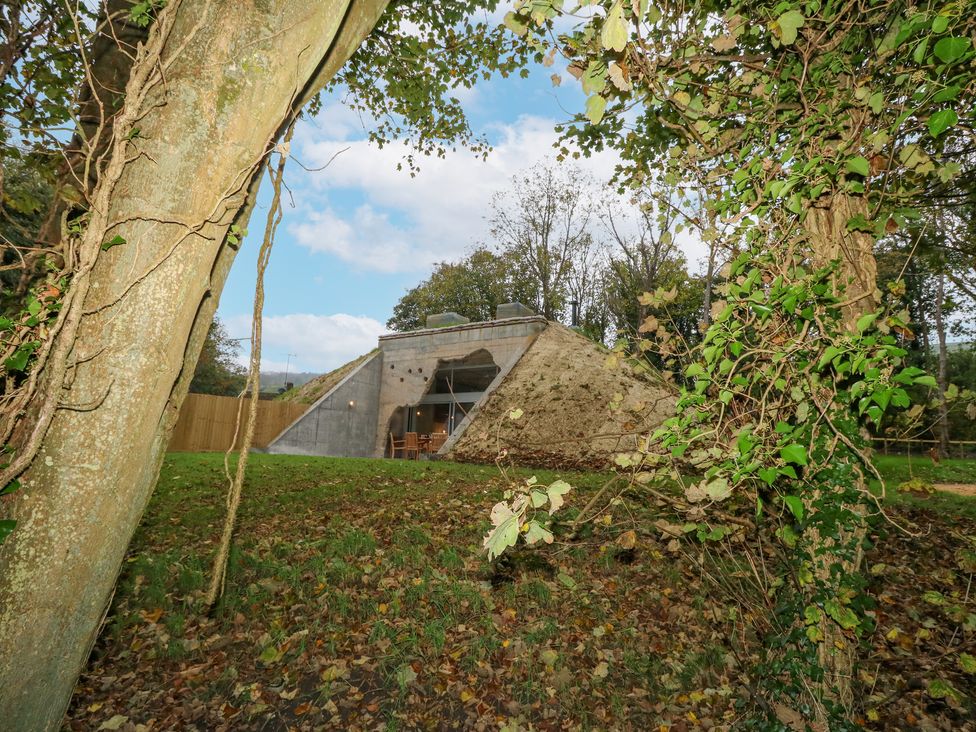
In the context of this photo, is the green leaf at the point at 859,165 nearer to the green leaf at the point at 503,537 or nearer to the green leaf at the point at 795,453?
the green leaf at the point at 795,453

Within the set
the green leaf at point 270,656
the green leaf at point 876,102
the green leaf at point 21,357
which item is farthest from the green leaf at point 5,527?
the green leaf at point 876,102

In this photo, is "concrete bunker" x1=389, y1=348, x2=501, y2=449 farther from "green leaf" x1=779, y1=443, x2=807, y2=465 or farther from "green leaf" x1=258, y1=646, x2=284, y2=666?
"green leaf" x1=779, y1=443, x2=807, y2=465

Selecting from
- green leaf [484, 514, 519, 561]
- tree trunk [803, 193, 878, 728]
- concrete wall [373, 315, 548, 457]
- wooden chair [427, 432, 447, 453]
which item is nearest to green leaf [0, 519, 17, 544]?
green leaf [484, 514, 519, 561]

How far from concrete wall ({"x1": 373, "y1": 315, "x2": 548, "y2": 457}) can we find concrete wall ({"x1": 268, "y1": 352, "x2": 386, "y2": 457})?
390 millimetres

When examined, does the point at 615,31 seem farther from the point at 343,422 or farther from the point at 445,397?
the point at 445,397

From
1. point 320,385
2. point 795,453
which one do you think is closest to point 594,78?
point 795,453

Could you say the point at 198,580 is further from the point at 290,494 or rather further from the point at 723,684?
the point at 723,684

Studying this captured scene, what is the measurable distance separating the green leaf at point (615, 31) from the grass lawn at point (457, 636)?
2.42 metres

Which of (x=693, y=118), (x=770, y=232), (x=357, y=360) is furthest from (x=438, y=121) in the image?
(x=357, y=360)

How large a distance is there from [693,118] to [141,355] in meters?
2.95

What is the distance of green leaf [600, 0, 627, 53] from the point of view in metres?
1.34

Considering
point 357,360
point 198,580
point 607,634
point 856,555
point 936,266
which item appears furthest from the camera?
point 357,360

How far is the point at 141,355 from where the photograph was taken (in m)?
1.50

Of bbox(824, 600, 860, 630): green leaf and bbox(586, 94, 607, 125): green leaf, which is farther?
bbox(824, 600, 860, 630): green leaf
